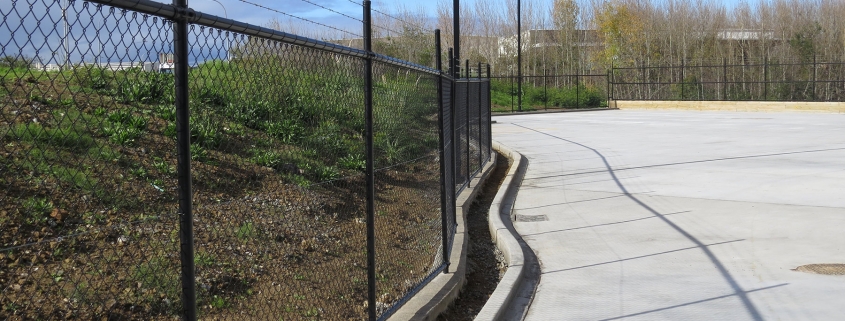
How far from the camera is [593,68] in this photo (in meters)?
60.3

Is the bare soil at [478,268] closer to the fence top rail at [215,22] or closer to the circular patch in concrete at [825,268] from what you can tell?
the fence top rail at [215,22]

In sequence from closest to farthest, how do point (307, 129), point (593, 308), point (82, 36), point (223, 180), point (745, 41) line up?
point (82, 36) → point (307, 129) → point (593, 308) → point (223, 180) → point (745, 41)

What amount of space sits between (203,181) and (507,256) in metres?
3.16

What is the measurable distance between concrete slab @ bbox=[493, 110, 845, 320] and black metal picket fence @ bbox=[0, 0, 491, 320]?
4.77ft

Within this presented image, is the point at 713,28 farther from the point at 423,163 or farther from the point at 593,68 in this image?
the point at 423,163

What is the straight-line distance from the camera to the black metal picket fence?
10.4 feet

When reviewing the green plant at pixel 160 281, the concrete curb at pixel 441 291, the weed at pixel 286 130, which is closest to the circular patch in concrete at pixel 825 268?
the concrete curb at pixel 441 291

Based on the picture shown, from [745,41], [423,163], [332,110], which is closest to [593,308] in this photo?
[332,110]

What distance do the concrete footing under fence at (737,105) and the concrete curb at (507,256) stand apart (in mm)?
29574

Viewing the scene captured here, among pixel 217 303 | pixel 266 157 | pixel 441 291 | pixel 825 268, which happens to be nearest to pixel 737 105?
pixel 825 268

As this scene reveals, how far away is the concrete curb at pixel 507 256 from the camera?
20.6 feet

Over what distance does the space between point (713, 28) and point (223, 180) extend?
190ft

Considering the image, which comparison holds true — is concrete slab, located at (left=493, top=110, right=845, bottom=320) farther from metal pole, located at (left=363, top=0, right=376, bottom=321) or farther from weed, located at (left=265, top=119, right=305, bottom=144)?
weed, located at (left=265, top=119, right=305, bottom=144)

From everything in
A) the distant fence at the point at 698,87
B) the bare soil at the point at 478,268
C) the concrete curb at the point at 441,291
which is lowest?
the bare soil at the point at 478,268
